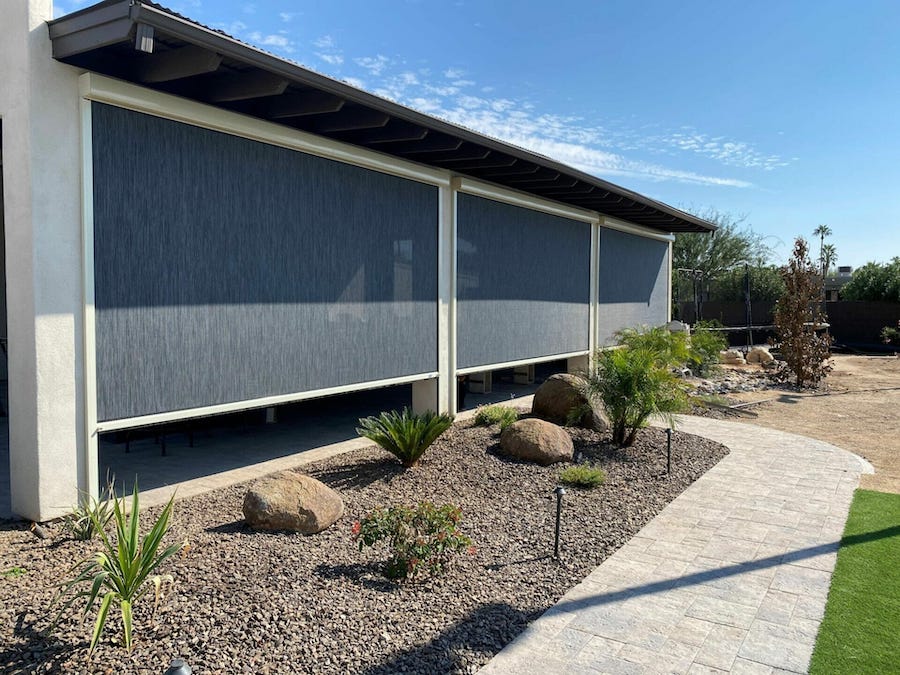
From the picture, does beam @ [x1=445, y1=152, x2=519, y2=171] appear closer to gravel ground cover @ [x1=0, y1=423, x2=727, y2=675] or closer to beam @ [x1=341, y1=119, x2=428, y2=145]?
beam @ [x1=341, y1=119, x2=428, y2=145]

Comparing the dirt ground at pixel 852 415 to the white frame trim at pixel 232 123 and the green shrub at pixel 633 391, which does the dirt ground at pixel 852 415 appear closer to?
the green shrub at pixel 633 391

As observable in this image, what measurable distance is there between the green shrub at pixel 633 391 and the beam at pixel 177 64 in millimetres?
5417

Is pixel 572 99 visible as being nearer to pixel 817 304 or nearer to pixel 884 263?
pixel 817 304

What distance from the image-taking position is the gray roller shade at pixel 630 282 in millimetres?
13859

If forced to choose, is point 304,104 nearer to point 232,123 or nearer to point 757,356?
point 232,123

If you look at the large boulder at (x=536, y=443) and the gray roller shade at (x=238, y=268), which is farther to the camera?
the large boulder at (x=536, y=443)

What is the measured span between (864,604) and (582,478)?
2708mm

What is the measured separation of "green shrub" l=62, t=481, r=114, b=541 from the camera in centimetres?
457

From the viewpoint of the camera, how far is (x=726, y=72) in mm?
15773

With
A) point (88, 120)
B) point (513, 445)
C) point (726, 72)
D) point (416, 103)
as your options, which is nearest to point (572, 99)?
point (726, 72)

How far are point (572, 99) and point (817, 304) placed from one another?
342 inches

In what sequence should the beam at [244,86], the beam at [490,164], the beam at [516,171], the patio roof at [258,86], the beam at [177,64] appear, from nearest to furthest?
the patio roof at [258,86], the beam at [177,64], the beam at [244,86], the beam at [490,164], the beam at [516,171]

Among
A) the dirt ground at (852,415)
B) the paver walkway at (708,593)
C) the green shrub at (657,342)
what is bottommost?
the dirt ground at (852,415)

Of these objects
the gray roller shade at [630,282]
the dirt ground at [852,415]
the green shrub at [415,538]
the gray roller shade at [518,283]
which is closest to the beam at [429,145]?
the gray roller shade at [518,283]
